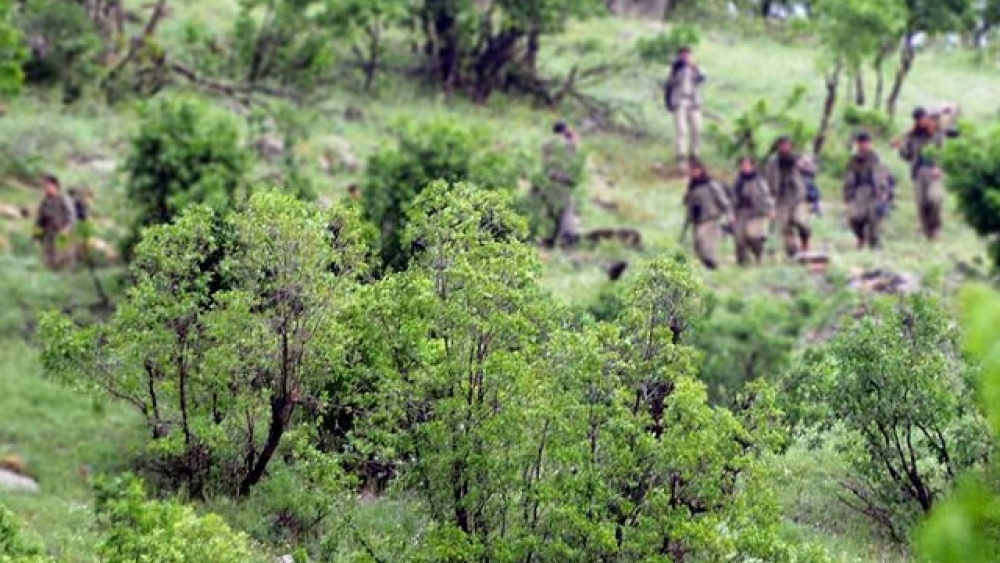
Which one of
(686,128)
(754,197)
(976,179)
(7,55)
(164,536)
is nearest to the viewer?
(164,536)

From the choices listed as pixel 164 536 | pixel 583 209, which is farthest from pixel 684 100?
pixel 164 536

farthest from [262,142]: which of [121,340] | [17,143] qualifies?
[121,340]

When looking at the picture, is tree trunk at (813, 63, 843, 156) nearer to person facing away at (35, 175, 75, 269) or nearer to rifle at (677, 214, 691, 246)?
rifle at (677, 214, 691, 246)

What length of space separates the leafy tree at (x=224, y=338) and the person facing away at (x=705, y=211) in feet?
33.0

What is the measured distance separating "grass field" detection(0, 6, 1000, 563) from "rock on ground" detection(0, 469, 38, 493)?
0.12 m

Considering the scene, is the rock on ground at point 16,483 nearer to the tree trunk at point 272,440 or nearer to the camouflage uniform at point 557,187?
the tree trunk at point 272,440

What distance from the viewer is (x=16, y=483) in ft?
37.3

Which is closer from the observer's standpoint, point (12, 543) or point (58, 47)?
point (12, 543)

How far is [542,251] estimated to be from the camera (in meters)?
19.0

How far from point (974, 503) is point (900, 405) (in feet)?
19.4

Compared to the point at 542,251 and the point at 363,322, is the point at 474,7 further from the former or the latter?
the point at 363,322

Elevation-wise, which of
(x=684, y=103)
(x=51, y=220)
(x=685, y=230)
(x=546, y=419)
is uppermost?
(x=546, y=419)

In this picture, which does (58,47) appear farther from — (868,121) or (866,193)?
(868,121)

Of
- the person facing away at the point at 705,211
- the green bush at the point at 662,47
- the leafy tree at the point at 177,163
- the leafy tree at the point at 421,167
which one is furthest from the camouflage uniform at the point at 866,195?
the leafy tree at the point at 177,163
